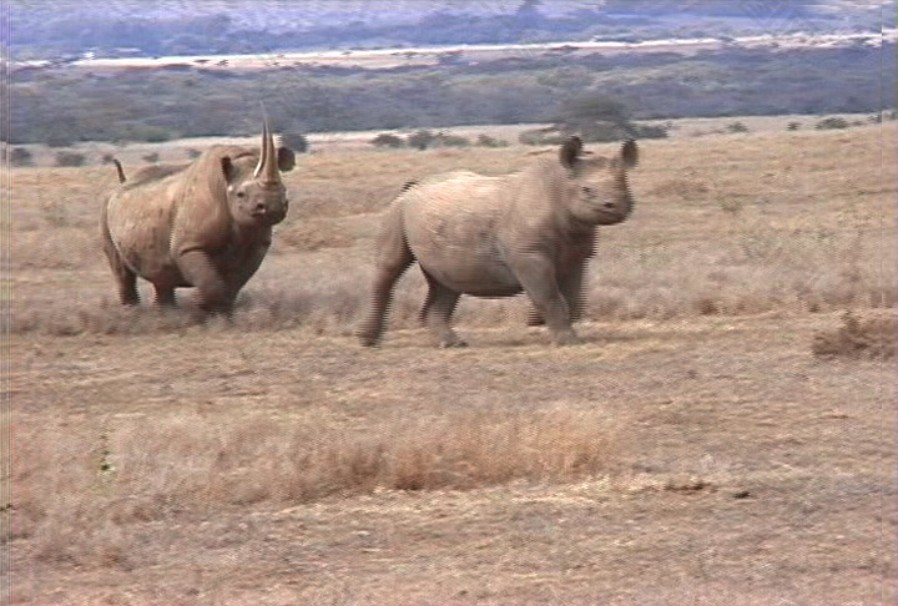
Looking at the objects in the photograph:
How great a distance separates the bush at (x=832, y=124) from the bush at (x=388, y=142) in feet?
30.3

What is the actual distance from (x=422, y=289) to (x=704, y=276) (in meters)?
2.37

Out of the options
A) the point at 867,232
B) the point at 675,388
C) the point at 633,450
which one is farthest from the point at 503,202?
the point at 867,232

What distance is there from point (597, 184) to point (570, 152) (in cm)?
32

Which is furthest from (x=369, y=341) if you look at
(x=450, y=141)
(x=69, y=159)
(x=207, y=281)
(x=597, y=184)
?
(x=450, y=141)

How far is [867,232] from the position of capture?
22938 millimetres

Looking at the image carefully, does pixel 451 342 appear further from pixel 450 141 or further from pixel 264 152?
pixel 450 141

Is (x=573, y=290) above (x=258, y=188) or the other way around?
the other way around

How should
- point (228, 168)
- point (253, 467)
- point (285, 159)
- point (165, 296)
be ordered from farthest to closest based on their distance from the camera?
point (165, 296)
point (285, 159)
point (228, 168)
point (253, 467)

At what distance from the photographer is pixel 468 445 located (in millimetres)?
9625

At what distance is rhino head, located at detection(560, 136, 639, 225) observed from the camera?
14.2 m

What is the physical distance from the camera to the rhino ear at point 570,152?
47.1 feet

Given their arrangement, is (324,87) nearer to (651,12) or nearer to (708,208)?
(651,12)

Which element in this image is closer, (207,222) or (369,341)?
(369,341)

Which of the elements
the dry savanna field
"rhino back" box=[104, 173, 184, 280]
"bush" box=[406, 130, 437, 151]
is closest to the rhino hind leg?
the dry savanna field
